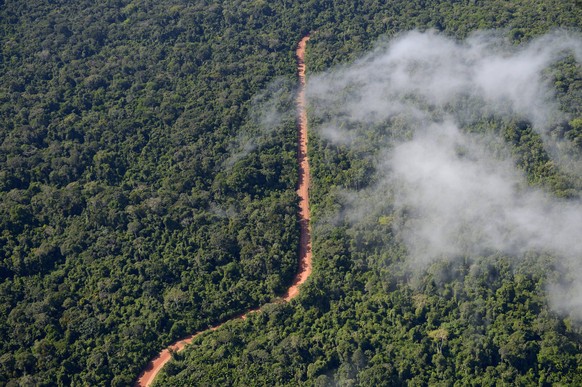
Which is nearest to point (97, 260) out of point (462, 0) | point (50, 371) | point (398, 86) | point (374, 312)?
point (50, 371)

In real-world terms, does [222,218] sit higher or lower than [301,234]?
higher

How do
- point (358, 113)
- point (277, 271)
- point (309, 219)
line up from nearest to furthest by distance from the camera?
point (277, 271)
point (309, 219)
point (358, 113)

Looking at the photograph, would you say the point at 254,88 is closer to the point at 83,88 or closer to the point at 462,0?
the point at 83,88

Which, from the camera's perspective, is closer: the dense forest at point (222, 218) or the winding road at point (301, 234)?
the dense forest at point (222, 218)

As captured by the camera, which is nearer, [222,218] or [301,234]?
[301,234]
